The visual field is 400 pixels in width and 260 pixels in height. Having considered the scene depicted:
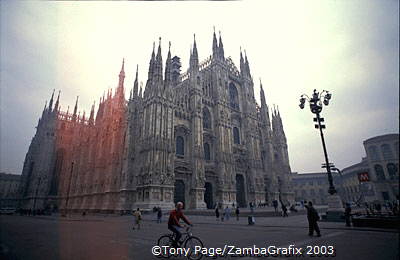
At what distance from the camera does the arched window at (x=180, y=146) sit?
32125 mm

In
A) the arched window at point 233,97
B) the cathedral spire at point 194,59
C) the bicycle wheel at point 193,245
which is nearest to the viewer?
the bicycle wheel at point 193,245

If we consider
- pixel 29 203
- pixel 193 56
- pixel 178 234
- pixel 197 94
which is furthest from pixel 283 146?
pixel 29 203

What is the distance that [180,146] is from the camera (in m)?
32.6

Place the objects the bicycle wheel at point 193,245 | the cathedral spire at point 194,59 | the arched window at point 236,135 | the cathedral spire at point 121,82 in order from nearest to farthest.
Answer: the bicycle wheel at point 193,245, the cathedral spire at point 194,59, the arched window at point 236,135, the cathedral spire at point 121,82

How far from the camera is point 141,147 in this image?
29.0m

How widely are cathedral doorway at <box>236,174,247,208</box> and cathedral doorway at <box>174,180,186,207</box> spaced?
1208 centimetres

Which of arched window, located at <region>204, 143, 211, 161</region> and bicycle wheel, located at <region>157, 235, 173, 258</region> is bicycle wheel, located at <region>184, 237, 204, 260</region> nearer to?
bicycle wheel, located at <region>157, 235, 173, 258</region>

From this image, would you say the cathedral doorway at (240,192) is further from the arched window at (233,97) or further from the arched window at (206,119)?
the arched window at (233,97)

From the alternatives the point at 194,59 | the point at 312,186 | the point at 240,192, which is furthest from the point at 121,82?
the point at 312,186

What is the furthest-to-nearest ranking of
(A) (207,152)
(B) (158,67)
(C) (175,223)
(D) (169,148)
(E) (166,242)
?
(A) (207,152), (B) (158,67), (D) (169,148), (E) (166,242), (C) (175,223)

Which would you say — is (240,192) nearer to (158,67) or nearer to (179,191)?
(179,191)

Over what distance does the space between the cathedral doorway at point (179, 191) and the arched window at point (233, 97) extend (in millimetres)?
20883

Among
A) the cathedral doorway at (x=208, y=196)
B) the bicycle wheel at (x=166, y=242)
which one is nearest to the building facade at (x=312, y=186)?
the cathedral doorway at (x=208, y=196)

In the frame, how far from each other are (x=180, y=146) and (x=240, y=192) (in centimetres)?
1480
